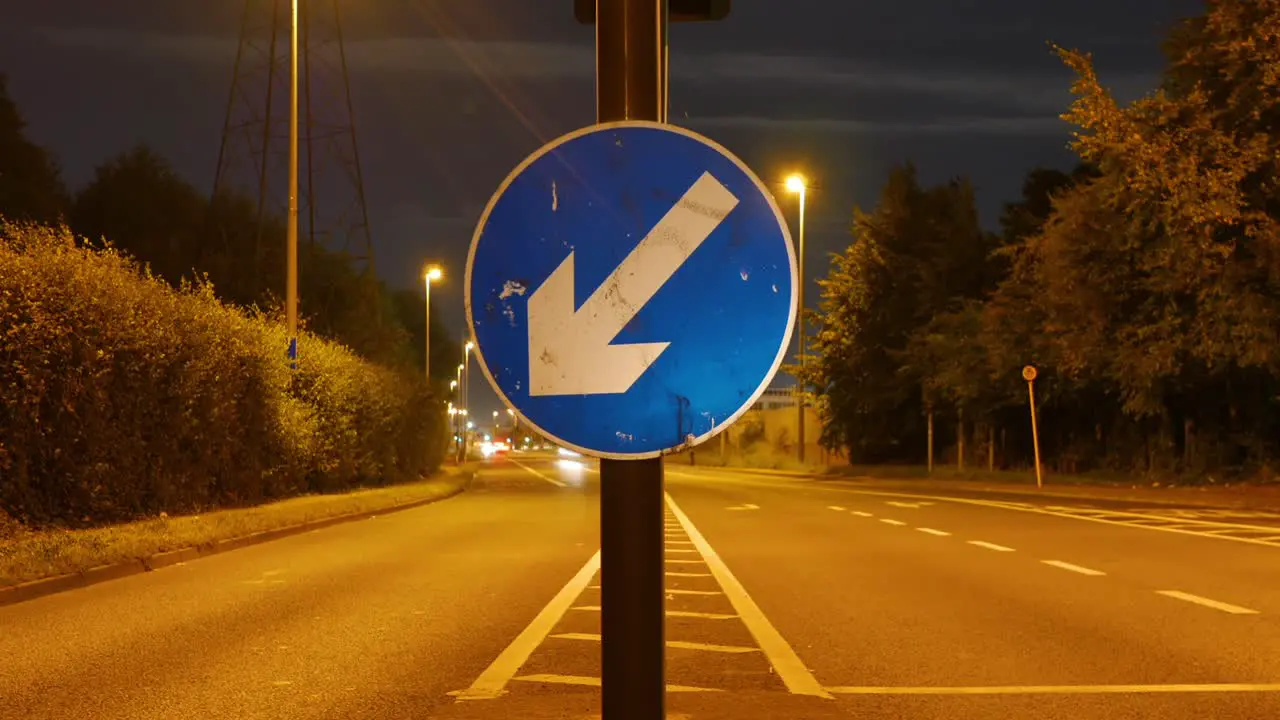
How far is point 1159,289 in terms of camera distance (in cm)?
3356

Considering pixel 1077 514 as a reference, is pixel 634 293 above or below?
above

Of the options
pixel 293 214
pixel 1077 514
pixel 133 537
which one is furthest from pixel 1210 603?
pixel 293 214

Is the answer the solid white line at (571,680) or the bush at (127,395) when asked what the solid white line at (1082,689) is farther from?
the bush at (127,395)

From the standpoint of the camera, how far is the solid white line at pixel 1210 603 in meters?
10.8

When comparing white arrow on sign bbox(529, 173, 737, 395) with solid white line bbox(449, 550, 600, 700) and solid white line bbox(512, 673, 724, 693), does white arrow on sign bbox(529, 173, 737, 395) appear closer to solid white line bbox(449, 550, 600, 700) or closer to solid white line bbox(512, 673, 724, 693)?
solid white line bbox(449, 550, 600, 700)

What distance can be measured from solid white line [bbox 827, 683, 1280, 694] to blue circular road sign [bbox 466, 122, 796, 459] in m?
4.72

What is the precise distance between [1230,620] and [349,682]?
683 cm

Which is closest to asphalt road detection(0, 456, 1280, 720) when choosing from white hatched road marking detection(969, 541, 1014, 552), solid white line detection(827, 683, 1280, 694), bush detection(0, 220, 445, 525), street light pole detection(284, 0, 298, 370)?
solid white line detection(827, 683, 1280, 694)

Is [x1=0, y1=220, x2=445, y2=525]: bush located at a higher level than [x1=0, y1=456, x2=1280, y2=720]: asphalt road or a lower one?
higher

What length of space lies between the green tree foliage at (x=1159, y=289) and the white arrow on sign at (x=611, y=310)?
27.6 m

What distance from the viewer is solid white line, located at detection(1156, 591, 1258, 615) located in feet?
35.5

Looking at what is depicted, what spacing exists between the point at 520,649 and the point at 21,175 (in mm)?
48026

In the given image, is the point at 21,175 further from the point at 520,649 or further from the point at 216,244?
the point at 520,649

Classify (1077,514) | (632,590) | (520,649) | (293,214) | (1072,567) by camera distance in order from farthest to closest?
(293,214)
(1077,514)
(1072,567)
(520,649)
(632,590)
